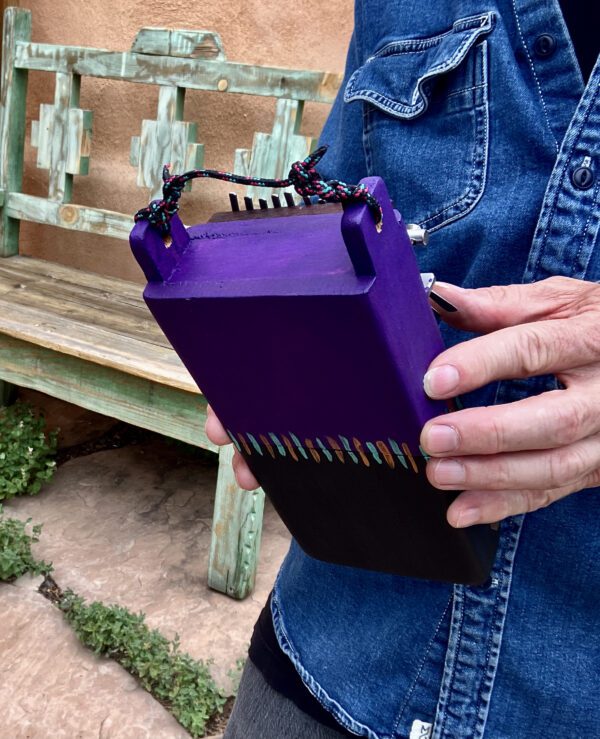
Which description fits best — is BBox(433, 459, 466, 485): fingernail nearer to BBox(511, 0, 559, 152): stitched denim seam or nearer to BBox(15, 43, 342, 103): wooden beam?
BBox(511, 0, 559, 152): stitched denim seam

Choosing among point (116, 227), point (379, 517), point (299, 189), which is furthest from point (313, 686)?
point (116, 227)

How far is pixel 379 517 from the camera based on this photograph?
1.77 ft

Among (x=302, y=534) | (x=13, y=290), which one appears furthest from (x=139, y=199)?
(x=302, y=534)

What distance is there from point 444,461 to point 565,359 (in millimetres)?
93

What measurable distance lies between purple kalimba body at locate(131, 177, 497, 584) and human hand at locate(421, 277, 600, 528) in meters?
0.02

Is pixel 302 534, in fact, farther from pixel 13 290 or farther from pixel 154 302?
pixel 13 290

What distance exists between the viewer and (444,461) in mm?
453

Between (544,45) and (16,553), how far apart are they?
1.65 m

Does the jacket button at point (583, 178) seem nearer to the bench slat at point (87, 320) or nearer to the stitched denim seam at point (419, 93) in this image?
the stitched denim seam at point (419, 93)

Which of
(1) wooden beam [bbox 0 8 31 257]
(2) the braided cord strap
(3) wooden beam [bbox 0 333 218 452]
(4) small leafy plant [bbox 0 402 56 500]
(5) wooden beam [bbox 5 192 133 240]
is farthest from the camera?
(1) wooden beam [bbox 0 8 31 257]

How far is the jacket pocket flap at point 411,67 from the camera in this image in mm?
604

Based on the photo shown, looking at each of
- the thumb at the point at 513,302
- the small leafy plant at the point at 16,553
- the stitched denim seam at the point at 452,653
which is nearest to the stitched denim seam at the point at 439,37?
the thumb at the point at 513,302

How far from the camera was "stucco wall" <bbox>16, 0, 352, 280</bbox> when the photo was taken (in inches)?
83.8

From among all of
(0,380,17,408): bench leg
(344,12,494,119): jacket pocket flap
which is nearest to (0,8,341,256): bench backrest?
(0,380,17,408): bench leg
